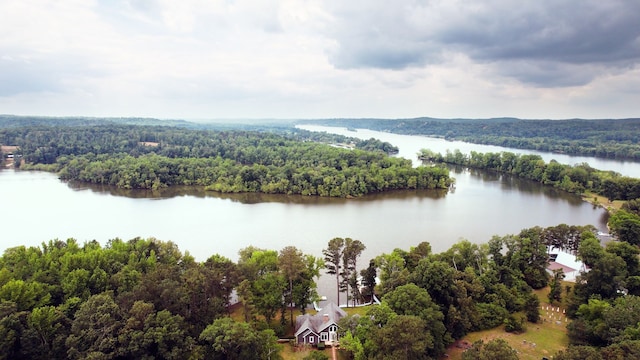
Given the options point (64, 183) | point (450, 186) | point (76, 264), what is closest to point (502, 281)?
point (76, 264)

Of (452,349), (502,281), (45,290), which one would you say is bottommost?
(452,349)

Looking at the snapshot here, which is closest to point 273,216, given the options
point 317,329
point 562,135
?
point 317,329

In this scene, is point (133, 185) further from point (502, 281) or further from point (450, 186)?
point (502, 281)

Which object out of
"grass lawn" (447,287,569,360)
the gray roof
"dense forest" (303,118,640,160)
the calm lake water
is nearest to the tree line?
the gray roof

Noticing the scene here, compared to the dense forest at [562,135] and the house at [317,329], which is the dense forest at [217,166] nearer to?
the house at [317,329]

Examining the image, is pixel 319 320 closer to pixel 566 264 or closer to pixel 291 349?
pixel 291 349

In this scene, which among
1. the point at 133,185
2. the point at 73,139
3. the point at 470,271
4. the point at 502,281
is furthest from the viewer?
the point at 73,139

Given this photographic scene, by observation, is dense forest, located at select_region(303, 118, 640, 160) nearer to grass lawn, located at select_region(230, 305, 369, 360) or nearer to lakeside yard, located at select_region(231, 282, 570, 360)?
lakeside yard, located at select_region(231, 282, 570, 360)
